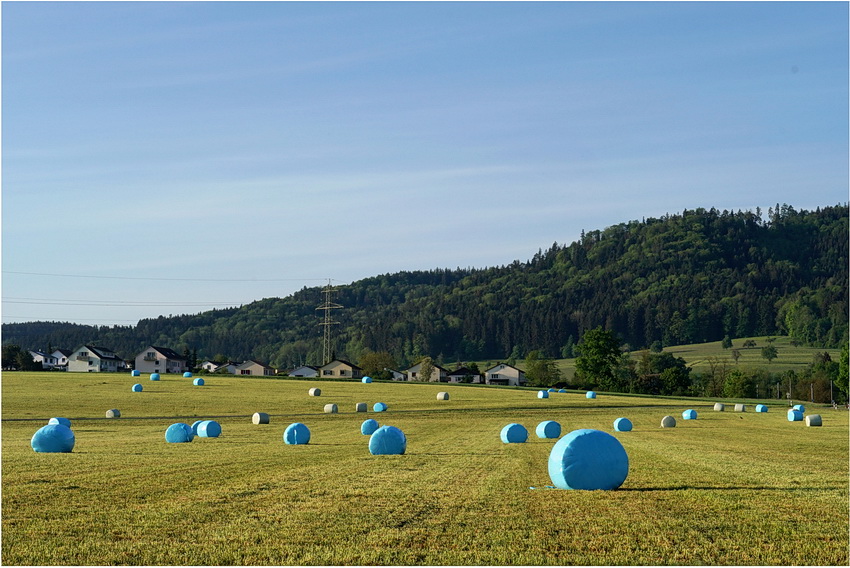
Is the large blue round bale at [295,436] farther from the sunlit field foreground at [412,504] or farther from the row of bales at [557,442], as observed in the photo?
the sunlit field foreground at [412,504]

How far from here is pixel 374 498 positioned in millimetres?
17891

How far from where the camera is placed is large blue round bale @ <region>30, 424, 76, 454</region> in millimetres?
29812

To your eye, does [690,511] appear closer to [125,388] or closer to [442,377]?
[125,388]

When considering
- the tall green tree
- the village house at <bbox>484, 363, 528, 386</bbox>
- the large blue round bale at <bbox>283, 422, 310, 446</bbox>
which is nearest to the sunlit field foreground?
the large blue round bale at <bbox>283, 422, 310, 446</bbox>

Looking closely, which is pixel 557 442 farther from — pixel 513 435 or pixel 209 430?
pixel 209 430

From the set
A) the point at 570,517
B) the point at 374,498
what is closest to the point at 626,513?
the point at 570,517

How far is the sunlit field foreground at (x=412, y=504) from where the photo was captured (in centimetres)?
1274

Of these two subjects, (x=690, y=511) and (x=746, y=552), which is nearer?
(x=746, y=552)

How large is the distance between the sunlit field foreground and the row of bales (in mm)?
466

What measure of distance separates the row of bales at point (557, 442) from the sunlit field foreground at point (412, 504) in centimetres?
47

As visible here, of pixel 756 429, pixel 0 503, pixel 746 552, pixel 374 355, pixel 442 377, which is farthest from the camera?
pixel 442 377

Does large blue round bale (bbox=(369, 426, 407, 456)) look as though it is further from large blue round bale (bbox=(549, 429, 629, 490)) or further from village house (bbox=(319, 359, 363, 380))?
village house (bbox=(319, 359, 363, 380))

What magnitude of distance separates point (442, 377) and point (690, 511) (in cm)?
17149

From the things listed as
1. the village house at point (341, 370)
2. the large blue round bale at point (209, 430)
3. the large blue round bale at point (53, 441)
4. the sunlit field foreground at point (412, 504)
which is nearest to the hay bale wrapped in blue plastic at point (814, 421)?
the sunlit field foreground at point (412, 504)
